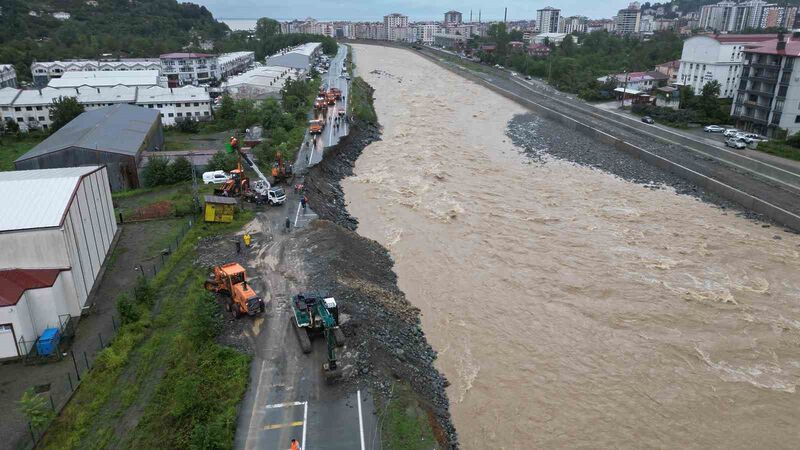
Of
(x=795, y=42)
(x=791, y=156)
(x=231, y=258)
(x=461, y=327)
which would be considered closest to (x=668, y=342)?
(x=461, y=327)

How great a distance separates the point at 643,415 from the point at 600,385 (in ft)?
3.80

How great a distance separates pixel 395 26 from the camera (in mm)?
165875

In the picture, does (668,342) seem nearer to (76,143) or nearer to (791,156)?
(791,156)

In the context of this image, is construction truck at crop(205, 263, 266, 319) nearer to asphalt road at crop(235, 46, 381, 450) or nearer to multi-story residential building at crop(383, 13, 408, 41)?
asphalt road at crop(235, 46, 381, 450)

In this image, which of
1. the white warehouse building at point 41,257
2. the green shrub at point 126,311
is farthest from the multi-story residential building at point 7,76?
the green shrub at point 126,311

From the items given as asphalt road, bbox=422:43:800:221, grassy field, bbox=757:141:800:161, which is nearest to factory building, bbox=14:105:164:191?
Answer: asphalt road, bbox=422:43:800:221

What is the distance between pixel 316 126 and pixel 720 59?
33.3 metres

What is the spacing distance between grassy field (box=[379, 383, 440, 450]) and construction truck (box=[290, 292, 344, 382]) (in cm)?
172

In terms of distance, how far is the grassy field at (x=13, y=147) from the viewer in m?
27.7

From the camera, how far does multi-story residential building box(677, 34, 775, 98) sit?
139ft

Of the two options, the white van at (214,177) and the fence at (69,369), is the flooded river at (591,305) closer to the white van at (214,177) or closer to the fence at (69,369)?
the white van at (214,177)

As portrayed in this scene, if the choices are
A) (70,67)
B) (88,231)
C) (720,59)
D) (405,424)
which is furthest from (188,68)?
(405,424)

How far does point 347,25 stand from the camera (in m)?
176

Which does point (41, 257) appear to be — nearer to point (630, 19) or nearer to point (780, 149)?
point (780, 149)
